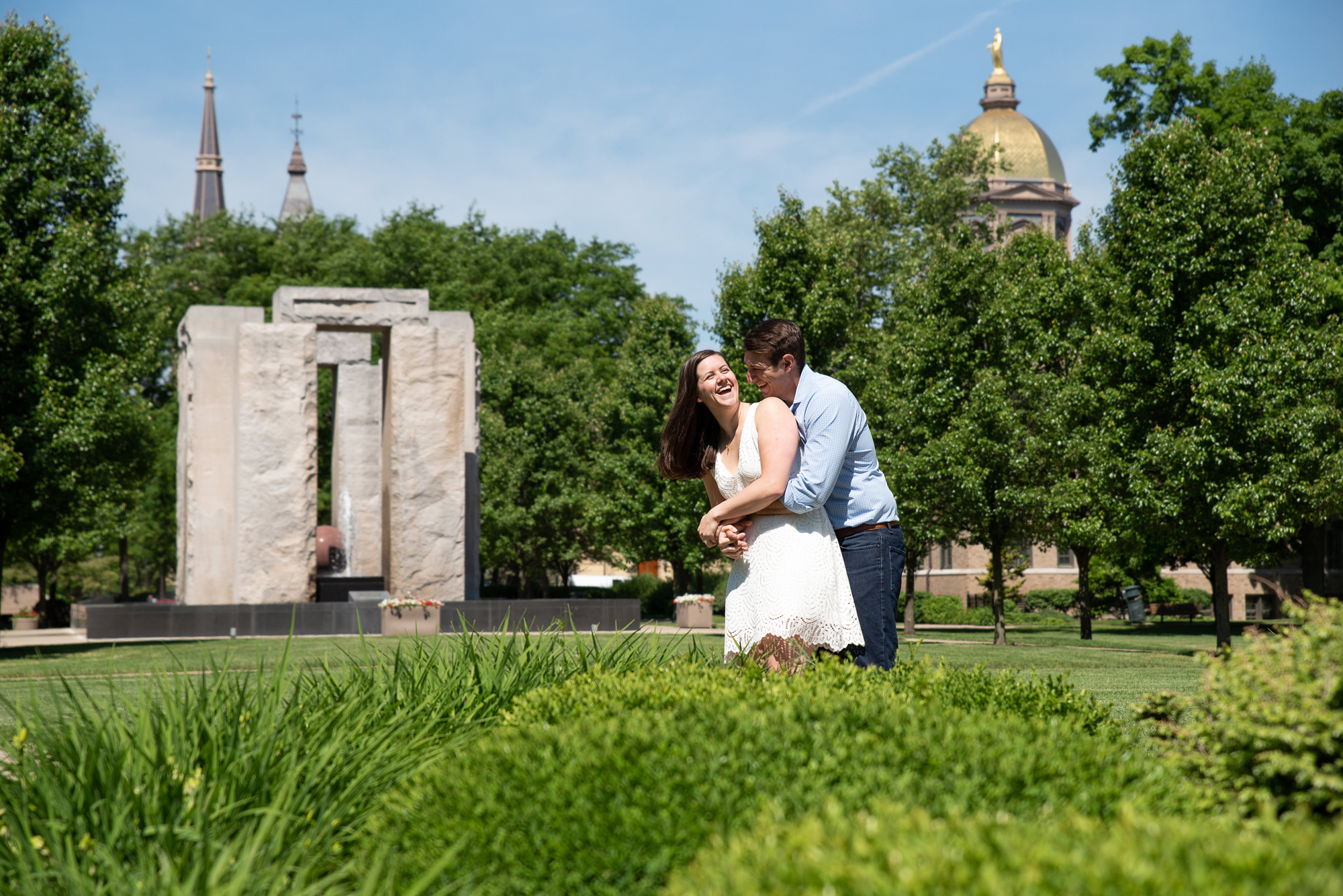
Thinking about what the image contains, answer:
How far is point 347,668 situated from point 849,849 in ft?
14.3

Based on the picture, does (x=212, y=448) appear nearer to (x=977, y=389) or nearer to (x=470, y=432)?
(x=470, y=432)

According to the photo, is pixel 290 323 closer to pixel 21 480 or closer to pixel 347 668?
pixel 21 480

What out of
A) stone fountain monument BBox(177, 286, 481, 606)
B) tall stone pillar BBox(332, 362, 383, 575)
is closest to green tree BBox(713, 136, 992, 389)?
stone fountain monument BBox(177, 286, 481, 606)

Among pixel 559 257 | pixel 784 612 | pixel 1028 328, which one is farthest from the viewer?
pixel 559 257

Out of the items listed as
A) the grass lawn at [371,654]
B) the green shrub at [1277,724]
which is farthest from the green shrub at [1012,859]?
the grass lawn at [371,654]

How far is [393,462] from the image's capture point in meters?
20.8

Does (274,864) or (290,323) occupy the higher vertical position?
(290,323)

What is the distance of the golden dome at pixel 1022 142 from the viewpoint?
257 ft

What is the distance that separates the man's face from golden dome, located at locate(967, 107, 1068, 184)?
78063mm

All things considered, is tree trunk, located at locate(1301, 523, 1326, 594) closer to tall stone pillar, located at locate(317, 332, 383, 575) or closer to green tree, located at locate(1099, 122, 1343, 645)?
green tree, located at locate(1099, 122, 1343, 645)

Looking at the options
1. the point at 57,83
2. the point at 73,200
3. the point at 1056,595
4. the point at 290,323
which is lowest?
the point at 1056,595

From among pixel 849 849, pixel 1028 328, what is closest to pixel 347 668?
pixel 849 849

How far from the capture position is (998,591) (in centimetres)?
2230

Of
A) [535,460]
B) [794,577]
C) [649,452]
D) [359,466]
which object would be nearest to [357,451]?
[359,466]
